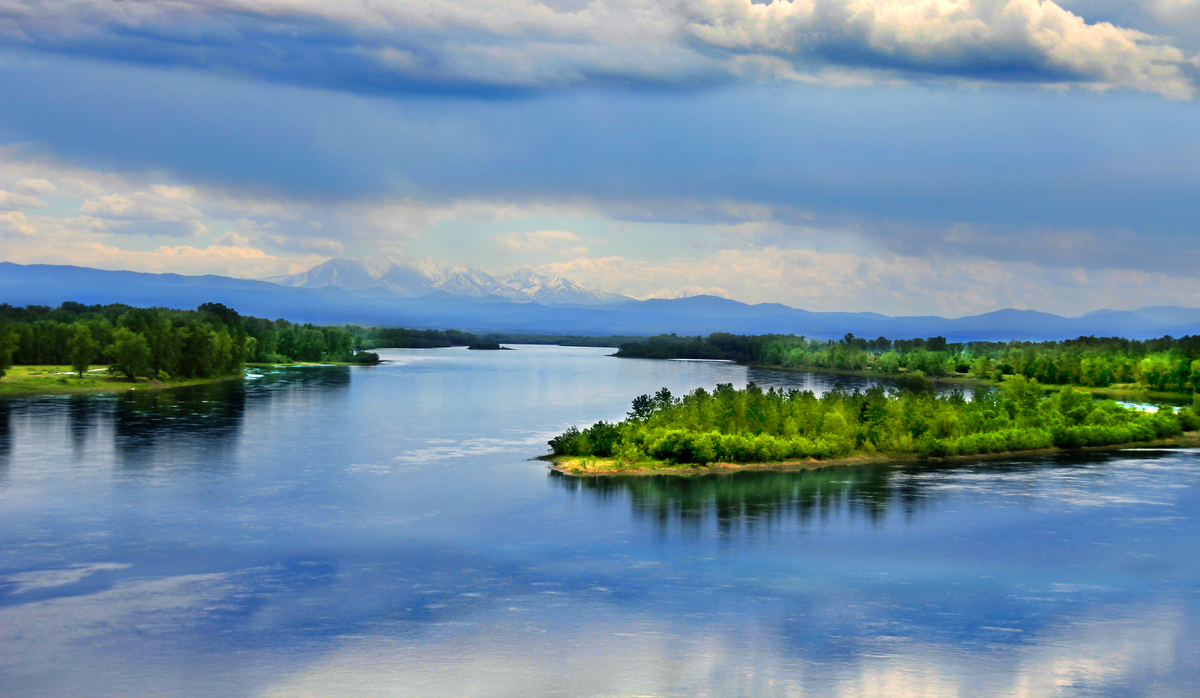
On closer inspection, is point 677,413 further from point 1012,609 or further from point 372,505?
point 1012,609

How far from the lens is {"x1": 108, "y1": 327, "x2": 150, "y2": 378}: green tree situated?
8756cm

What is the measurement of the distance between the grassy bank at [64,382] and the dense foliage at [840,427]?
54587mm

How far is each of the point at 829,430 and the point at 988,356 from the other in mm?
99550

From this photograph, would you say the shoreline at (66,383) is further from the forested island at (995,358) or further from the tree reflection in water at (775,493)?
the forested island at (995,358)

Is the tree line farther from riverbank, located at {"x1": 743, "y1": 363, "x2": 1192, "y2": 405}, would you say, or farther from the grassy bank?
riverbank, located at {"x1": 743, "y1": 363, "x2": 1192, "y2": 405}

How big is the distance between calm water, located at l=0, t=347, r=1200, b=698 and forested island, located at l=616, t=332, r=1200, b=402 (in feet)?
190

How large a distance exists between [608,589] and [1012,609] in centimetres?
1014

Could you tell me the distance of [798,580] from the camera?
25.5 m

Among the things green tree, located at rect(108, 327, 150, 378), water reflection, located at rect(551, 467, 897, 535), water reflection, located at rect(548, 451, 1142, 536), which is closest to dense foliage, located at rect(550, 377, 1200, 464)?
water reflection, located at rect(548, 451, 1142, 536)

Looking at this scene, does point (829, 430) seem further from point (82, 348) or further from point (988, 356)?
point (988, 356)

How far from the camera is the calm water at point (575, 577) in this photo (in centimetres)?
1889

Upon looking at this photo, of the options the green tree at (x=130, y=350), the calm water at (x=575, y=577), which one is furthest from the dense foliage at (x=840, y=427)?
the green tree at (x=130, y=350)

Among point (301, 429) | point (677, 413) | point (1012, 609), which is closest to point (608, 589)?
point (1012, 609)

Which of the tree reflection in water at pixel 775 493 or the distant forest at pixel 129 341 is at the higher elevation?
the distant forest at pixel 129 341
